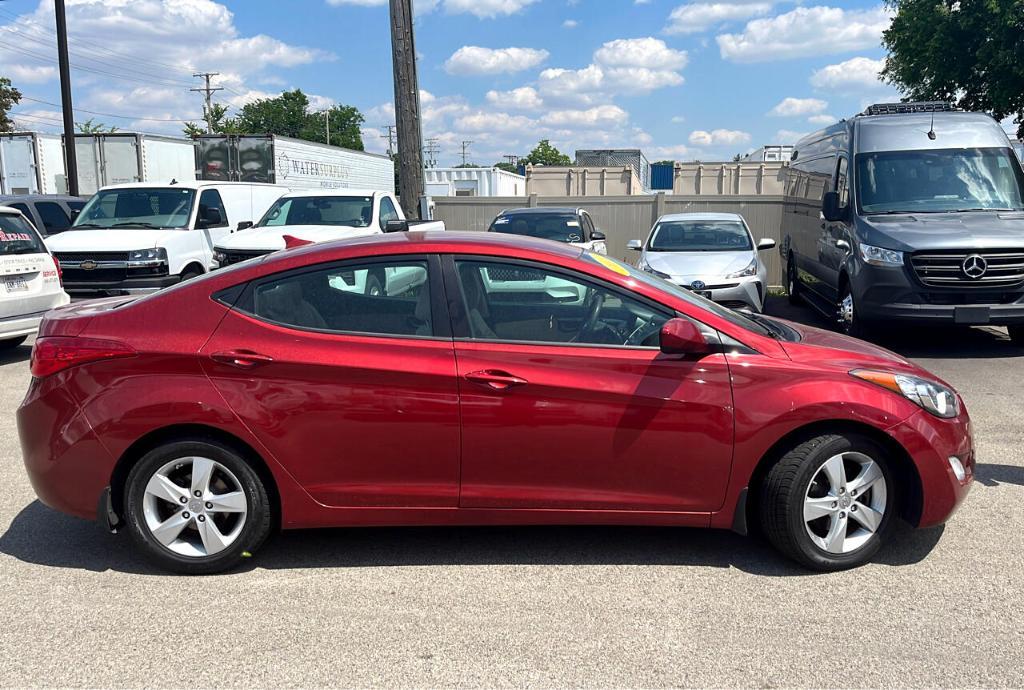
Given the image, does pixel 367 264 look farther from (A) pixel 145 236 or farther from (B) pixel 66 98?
(B) pixel 66 98

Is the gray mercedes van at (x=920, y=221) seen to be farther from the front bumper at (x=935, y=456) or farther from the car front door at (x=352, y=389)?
the car front door at (x=352, y=389)

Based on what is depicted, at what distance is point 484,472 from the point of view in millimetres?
3955

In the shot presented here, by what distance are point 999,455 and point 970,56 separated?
53.2ft

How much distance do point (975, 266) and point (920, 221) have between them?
87 centimetres

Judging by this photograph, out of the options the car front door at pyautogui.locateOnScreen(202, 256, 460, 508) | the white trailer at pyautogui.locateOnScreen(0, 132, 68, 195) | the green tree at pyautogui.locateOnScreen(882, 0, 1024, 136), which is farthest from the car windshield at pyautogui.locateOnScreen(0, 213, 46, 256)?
the green tree at pyautogui.locateOnScreen(882, 0, 1024, 136)

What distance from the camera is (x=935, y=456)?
3.96m

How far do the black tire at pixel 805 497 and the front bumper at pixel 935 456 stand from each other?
5.0 inches

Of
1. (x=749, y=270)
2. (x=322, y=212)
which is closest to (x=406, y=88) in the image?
(x=322, y=212)

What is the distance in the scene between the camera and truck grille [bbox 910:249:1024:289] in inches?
352

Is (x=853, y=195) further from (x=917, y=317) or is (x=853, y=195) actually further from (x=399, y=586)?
(x=399, y=586)

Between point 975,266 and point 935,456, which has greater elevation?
point 975,266

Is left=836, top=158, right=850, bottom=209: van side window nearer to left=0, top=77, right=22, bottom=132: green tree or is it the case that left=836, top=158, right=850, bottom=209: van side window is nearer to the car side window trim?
the car side window trim

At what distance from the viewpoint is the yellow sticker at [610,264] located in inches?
Result: 164

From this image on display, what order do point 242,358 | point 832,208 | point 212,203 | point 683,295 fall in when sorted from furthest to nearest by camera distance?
point 212,203, point 832,208, point 683,295, point 242,358
